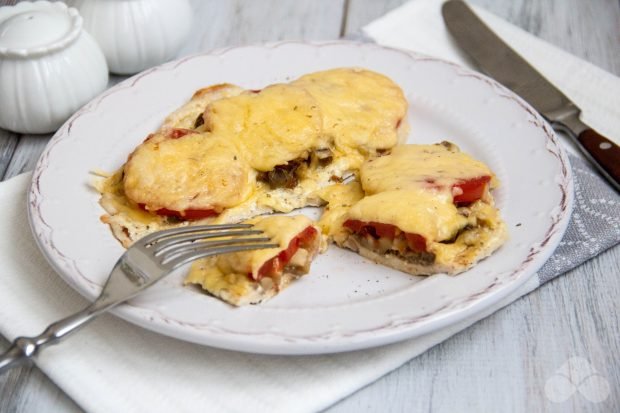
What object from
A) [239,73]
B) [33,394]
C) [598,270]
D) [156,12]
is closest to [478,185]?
[598,270]

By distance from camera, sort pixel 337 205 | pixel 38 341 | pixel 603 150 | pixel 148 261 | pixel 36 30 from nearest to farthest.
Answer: pixel 38 341, pixel 148 261, pixel 337 205, pixel 603 150, pixel 36 30

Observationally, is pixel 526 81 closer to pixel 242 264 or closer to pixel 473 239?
pixel 473 239

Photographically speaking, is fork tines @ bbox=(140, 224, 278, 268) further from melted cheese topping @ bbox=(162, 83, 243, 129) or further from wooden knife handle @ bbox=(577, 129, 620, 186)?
wooden knife handle @ bbox=(577, 129, 620, 186)

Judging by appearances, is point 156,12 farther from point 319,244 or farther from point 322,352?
point 322,352

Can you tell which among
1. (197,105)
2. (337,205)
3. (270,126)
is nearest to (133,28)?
(197,105)

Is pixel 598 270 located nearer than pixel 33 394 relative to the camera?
No

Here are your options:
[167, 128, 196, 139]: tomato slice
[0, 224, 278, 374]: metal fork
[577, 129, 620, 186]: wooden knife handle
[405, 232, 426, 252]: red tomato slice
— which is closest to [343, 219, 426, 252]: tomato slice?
[405, 232, 426, 252]: red tomato slice
